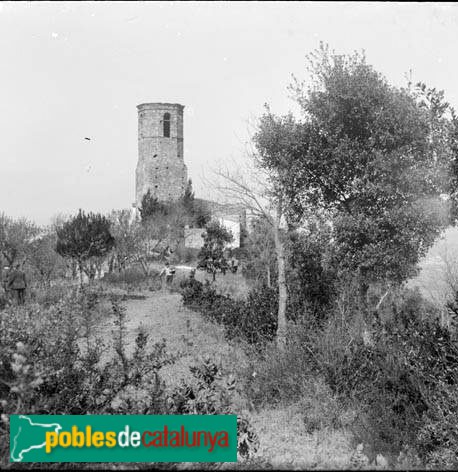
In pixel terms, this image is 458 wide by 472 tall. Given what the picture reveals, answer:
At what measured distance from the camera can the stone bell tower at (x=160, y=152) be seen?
51.9 meters

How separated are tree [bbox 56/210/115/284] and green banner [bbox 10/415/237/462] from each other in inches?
708

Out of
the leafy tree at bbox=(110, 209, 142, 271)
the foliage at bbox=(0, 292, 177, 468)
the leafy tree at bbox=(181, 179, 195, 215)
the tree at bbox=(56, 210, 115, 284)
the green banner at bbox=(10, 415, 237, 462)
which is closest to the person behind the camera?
the green banner at bbox=(10, 415, 237, 462)

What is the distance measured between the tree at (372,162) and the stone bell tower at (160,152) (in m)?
37.9

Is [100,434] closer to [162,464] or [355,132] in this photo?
[162,464]

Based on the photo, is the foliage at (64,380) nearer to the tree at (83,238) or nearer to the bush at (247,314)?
the bush at (247,314)

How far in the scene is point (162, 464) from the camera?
4.00 meters

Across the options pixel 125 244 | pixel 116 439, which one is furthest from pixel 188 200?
pixel 116 439

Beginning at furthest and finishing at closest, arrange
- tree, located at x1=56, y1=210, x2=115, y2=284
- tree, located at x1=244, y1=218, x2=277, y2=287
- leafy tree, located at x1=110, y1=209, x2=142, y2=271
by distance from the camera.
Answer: leafy tree, located at x1=110, y1=209, x2=142, y2=271 < tree, located at x1=244, y1=218, x2=277, y2=287 < tree, located at x1=56, y1=210, x2=115, y2=284

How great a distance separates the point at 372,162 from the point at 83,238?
12797mm

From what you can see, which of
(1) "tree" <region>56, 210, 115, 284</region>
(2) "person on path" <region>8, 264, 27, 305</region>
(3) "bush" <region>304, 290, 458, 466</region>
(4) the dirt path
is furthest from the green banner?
(1) "tree" <region>56, 210, 115, 284</region>

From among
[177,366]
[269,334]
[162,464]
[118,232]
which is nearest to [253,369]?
[177,366]

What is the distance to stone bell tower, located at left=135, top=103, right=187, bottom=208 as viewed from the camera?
51.9 meters

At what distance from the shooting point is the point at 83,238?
71.6 feet

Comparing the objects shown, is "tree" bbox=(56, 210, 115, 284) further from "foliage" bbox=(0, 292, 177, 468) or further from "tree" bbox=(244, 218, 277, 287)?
"foliage" bbox=(0, 292, 177, 468)
